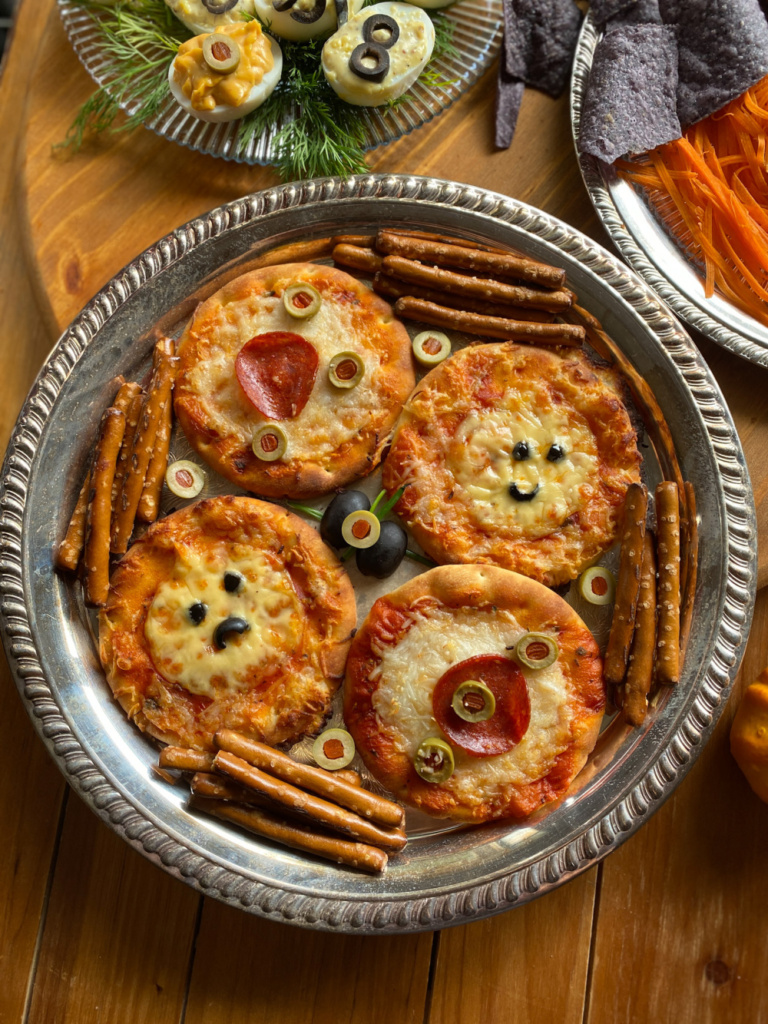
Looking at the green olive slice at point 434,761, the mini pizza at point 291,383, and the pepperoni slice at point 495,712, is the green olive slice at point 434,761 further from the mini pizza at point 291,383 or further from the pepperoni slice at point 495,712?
the mini pizza at point 291,383

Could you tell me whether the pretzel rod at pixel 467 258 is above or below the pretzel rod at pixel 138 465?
above

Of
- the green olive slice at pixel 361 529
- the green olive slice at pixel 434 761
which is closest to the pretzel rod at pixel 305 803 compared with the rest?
the green olive slice at pixel 434 761

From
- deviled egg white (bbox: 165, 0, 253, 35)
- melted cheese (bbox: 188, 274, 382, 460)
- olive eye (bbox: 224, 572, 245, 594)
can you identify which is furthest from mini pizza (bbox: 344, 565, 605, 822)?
deviled egg white (bbox: 165, 0, 253, 35)

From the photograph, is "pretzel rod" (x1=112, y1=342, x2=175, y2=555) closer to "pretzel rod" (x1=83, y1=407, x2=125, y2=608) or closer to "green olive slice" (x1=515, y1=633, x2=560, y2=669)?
"pretzel rod" (x1=83, y1=407, x2=125, y2=608)

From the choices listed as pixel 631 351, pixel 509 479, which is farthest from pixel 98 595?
pixel 631 351

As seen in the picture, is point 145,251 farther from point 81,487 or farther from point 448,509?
point 448,509
